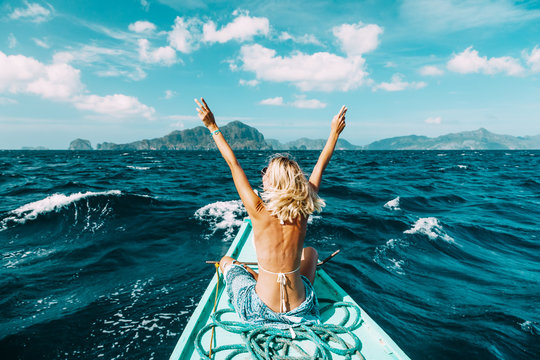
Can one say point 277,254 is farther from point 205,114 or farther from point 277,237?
point 205,114

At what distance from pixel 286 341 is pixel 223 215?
9523 millimetres

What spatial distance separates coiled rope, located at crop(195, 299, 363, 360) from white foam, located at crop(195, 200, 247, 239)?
657cm

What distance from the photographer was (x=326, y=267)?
780 cm

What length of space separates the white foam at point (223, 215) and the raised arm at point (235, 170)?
701 centimetres

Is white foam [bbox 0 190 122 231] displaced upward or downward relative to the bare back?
downward

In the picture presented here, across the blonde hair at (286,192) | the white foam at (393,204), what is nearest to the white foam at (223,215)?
the blonde hair at (286,192)

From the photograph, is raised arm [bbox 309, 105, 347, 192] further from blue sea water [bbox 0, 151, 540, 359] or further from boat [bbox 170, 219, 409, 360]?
blue sea water [bbox 0, 151, 540, 359]

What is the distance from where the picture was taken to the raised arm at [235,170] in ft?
9.68

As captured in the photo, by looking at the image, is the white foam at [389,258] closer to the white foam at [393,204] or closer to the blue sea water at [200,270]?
the blue sea water at [200,270]

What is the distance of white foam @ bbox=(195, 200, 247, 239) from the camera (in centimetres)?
1085

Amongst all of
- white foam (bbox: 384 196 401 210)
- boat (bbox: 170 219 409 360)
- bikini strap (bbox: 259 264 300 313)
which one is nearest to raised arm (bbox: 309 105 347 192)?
bikini strap (bbox: 259 264 300 313)

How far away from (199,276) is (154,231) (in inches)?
169

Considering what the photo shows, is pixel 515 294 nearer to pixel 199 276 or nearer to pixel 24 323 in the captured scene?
pixel 199 276

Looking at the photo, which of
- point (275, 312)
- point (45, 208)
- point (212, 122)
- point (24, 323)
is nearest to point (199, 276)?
point (24, 323)
